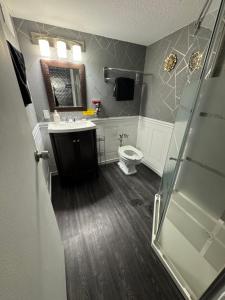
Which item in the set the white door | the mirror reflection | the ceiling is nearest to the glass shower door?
the ceiling

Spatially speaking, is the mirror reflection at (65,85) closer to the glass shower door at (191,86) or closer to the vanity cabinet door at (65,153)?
the vanity cabinet door at (65,153)

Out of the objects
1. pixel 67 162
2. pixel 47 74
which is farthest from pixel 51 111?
pixel 67 162

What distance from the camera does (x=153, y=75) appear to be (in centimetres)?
212

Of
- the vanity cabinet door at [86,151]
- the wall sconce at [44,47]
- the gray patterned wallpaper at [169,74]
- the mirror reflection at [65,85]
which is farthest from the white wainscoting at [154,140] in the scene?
the wall sconce at [44,47]

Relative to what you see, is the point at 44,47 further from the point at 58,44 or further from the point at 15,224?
the point at 15,224

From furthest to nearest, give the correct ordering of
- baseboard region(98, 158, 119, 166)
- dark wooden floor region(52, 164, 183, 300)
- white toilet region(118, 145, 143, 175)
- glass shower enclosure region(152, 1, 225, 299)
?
baseboard region(98, 158, 119, 166) → white toilet region(118, 145, 143, 175) → dark wooden floor region(52, 164, 183, 300) → glass shower enclosure region(152, 1, 225, 299)

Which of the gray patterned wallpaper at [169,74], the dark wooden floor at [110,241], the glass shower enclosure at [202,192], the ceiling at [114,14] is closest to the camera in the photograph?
the glass shower enclosure at [202,192]

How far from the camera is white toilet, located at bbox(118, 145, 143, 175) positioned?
2.06 metres

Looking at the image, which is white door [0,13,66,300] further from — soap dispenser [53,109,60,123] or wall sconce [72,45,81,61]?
wall sconce [72,45,81,61]

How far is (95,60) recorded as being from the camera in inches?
75.9

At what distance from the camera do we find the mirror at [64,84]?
1.74 m

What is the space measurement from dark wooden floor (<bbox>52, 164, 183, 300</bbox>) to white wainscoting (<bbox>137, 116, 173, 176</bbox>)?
479 millimetres

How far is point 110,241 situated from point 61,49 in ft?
7.77

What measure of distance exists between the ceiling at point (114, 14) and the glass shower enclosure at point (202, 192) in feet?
1.09
